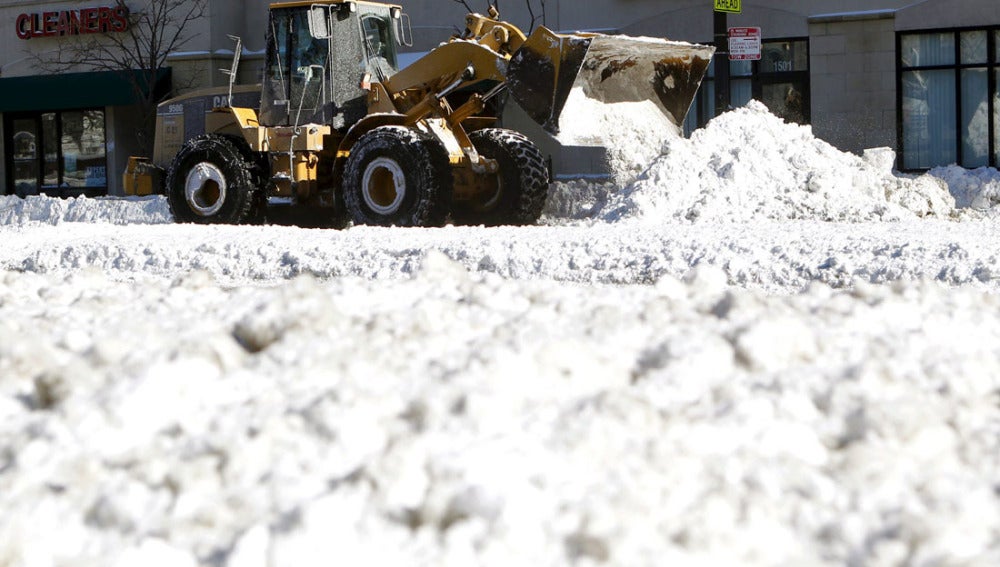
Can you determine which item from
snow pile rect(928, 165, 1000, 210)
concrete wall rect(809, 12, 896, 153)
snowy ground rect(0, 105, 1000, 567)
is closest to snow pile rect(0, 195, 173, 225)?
snow pile rect(928, 165, 1000, 210)

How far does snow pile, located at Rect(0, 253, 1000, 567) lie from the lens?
2258 mm

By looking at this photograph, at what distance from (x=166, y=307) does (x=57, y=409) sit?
104 centimetres

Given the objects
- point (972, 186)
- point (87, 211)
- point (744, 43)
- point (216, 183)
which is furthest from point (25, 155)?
point (972, 186)

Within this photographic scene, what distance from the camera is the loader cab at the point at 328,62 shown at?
14.4m

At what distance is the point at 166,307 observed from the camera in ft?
12.7

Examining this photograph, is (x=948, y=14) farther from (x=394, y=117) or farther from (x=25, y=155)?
(x=25, y=155)

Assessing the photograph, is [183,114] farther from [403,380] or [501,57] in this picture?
[403,380]

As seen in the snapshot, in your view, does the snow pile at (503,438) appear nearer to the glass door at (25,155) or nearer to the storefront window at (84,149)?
the storefront window at (84,149)

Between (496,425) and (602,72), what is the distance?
1220 centimetres

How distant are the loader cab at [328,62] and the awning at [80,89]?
1374 centimetres

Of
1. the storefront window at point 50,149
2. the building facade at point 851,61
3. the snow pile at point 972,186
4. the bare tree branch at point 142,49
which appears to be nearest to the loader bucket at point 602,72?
the snow pile at point 972,186

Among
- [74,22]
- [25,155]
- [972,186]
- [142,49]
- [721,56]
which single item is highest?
[74,22]

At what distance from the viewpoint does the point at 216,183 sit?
15.1 meters

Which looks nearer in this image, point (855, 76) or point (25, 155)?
point (855, 76)
